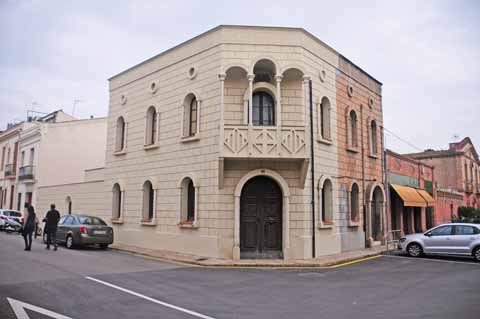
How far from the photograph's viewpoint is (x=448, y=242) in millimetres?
15648

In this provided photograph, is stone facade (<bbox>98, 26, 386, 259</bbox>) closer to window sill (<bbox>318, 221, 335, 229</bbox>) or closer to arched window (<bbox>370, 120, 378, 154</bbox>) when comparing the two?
window sill (<bbox>318, 221, 335, 229</bbox>)

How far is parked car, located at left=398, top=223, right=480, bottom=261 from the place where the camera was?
49.6 ft

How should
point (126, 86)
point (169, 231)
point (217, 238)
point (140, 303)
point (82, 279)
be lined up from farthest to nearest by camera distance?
1. point (126, 86)
2. point (169, 231)
3. point (217, 238)
4. point (82, 279)
5. point (140, 303)

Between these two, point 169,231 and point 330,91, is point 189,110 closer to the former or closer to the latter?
point 169,231

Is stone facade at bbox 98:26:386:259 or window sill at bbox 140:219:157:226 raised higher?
stone facade at bbox 98:26:386:259

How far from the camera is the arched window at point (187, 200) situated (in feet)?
53.3

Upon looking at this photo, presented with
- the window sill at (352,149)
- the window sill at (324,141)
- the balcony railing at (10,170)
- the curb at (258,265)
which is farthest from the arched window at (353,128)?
the balcony railing at (10,170)

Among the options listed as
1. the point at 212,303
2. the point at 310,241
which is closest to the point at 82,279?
the point at 212,303

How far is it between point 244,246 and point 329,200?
442 cm

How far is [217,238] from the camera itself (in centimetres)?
1446

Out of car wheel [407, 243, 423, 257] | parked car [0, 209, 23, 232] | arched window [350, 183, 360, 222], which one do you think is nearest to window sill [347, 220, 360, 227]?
arched window [350, 183, 360, 222]

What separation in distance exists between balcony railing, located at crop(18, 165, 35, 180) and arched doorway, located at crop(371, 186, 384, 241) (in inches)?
988

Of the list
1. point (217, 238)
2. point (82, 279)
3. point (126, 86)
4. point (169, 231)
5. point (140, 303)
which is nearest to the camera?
point (140, 303)

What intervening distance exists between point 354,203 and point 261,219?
6062 mm
